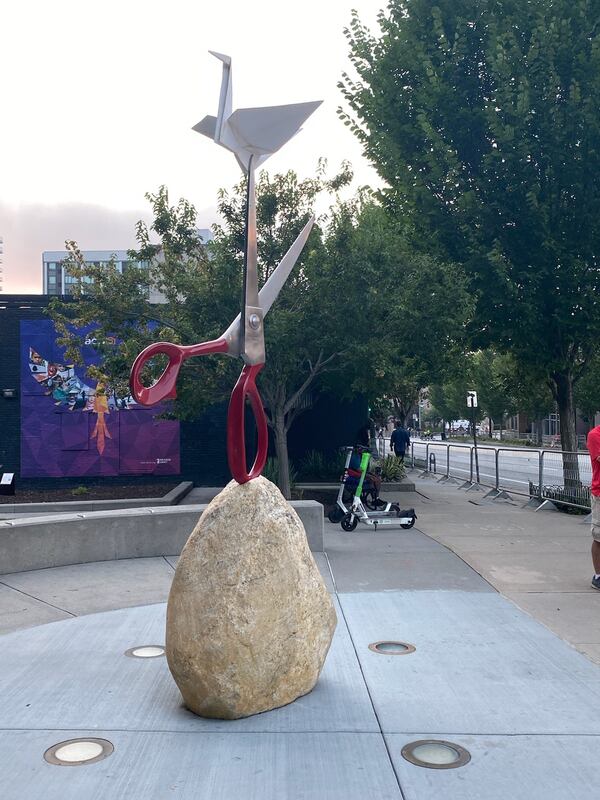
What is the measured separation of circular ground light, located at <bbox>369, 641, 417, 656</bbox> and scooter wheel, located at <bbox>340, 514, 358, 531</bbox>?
5547mm

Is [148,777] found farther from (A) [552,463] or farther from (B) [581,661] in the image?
(A) [552,463]

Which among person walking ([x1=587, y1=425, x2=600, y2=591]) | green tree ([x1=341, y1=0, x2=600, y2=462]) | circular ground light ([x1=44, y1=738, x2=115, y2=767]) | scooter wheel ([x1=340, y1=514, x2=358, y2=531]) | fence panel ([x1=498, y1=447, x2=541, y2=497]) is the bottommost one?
fence panel ([x1=498, y1=447, x2=541, y2=497])

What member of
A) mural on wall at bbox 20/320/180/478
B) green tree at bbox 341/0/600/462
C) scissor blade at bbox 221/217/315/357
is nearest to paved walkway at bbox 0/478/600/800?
scissor blade at bbox 221/217/315/357

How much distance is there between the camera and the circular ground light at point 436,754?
3.70 meters

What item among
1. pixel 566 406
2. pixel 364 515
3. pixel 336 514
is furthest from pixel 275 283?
pixel 566 406

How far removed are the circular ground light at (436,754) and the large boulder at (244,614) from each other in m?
0.91

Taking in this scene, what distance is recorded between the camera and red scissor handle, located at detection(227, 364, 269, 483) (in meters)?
4.78

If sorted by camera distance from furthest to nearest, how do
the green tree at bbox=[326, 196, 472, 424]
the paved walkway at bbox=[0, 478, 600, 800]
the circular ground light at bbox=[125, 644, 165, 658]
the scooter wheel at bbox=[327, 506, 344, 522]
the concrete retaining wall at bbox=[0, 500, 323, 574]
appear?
the green tree at bbox=[326, 196, 472, 424], the scooter wheel at bbox=[327, 506, 344, 522], the concrete retaining wall at bbox=[0, 500, 323, 574], the circular ground light at bbox=[125, 644, 165, 658], the paved walkway at bbox=[0, 478, 600, 800]

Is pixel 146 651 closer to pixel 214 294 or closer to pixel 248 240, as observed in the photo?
pixel 248 240

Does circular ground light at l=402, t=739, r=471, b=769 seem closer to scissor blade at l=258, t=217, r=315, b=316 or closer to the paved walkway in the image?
the paved walkway

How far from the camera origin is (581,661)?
5.34 meters

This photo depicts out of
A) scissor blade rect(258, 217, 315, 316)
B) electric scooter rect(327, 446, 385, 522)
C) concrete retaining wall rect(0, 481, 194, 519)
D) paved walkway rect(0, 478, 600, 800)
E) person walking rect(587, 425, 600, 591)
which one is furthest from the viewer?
concrete retaining wall rect(0, 481, 194, 519)

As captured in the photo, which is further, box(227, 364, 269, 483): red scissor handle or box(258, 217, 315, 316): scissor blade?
box(258, 217, 315, 316): scissor blade

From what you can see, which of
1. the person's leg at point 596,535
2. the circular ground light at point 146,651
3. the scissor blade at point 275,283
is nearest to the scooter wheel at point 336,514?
Answer: the person's leg at point 596,535
